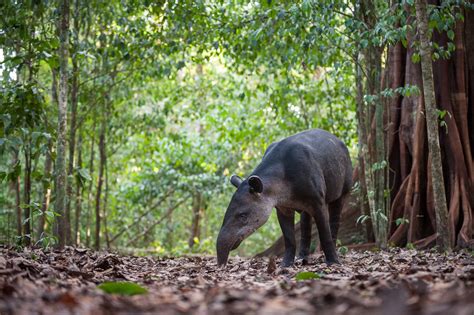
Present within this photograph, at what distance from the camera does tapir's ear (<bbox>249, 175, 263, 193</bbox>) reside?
24.3 ft

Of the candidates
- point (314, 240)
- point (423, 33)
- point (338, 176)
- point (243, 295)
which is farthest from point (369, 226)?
point (243, 295)

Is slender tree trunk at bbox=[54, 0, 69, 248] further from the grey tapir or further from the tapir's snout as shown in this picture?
the tapir's snout

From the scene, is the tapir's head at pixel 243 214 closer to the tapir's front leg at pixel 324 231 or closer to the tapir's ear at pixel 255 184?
the tapir's ear at pixel 255 184

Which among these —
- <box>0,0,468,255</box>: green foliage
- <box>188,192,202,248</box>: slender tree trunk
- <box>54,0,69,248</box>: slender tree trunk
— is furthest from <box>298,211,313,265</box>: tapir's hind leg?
<box>188,192,202,248</box>: slender tree trunk

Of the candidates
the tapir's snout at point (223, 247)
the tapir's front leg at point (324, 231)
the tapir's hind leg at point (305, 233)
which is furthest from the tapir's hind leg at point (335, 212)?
the tapir's snout at point (223, 247)

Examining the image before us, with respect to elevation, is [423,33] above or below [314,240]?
above

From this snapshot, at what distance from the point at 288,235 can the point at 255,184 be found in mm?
1309

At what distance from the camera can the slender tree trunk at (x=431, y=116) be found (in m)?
8.26

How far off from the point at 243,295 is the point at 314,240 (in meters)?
10.1

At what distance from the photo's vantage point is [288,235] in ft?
27.7

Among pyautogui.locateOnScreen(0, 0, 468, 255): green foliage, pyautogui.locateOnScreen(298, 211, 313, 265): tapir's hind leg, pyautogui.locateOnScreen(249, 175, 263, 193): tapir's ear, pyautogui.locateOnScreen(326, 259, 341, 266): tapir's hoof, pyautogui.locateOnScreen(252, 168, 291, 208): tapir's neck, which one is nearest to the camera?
pyautogui.locateOnScreen(249, 175, 263, 193): tapir's ear

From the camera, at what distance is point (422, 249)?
1036 centimetres

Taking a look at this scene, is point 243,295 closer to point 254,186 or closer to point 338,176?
point 254,186

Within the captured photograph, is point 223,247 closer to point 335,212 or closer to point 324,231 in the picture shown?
point 324,231
